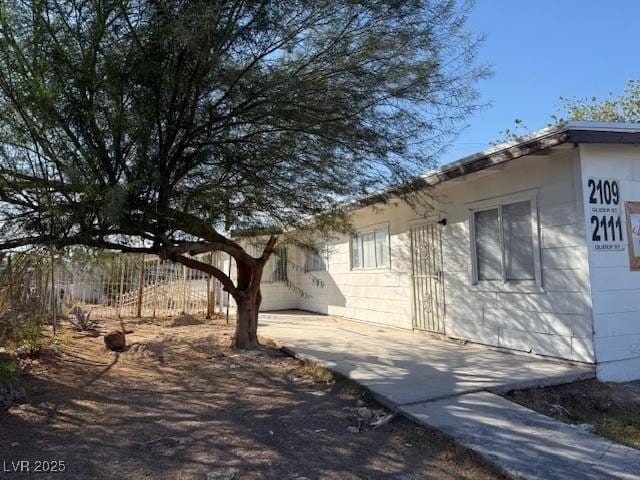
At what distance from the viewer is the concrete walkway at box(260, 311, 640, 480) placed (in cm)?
421

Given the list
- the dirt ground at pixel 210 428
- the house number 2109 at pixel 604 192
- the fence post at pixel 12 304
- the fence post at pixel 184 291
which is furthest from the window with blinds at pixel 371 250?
the fence post at pixel 12 304

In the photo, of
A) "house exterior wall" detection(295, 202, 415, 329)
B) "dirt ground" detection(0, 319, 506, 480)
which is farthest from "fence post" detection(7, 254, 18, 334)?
"house exterior wall" detection(295, 202, 415, 329)

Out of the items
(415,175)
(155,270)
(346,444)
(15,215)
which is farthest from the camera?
(155,270)

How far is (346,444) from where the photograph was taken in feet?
15.7

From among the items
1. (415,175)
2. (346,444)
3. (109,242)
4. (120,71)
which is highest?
(120,71)

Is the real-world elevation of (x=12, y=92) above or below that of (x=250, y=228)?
above

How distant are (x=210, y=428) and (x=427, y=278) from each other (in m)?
6.09

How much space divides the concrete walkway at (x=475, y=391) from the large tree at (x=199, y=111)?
2544mm

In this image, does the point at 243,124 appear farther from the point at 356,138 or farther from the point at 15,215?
the point at 15,215

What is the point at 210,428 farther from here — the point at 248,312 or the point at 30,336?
the point at 30,336

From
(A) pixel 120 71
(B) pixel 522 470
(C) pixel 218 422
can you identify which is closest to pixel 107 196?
(A) pixel 120 71

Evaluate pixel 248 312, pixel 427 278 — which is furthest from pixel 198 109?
pixel 427 278

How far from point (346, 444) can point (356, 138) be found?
11.7 feet

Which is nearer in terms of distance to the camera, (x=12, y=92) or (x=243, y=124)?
(x=12, y=92)
